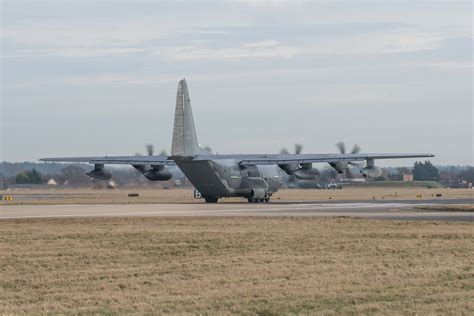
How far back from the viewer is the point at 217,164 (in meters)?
69.6

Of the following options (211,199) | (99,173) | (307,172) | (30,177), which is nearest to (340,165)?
(307,172)

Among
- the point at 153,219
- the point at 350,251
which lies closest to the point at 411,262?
the point at 350,251

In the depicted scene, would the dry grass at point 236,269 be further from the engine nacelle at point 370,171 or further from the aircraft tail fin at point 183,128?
the engine nacelle at point 370,171

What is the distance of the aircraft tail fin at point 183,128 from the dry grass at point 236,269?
25.6 metres

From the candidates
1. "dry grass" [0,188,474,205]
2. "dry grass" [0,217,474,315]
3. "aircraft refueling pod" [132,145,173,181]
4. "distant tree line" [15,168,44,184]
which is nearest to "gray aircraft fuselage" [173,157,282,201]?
"aircraft refueling pod" [132,145,173,181]

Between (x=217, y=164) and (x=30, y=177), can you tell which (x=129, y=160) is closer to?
(x=217, y=164)

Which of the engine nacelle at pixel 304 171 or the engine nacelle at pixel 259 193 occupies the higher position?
the engine nacelle at pixel 304 171

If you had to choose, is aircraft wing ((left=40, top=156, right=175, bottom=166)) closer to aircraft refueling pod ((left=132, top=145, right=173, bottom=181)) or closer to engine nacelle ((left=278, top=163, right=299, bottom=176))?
aircraft refueling pod ((left=132, top=145, right=173, bottom=181))

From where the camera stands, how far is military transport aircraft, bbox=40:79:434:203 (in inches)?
2653

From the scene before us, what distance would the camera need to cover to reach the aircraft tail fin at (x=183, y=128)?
66062mm

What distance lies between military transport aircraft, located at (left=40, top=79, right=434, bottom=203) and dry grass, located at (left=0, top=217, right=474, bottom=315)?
1056 inches

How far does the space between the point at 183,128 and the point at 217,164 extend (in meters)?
4.57

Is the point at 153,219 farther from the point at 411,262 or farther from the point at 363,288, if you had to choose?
the point at 363,288

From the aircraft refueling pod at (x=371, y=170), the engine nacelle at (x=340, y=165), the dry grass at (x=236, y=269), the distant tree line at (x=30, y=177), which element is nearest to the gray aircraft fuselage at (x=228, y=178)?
the engine nacelle at (x=340, y=165)
